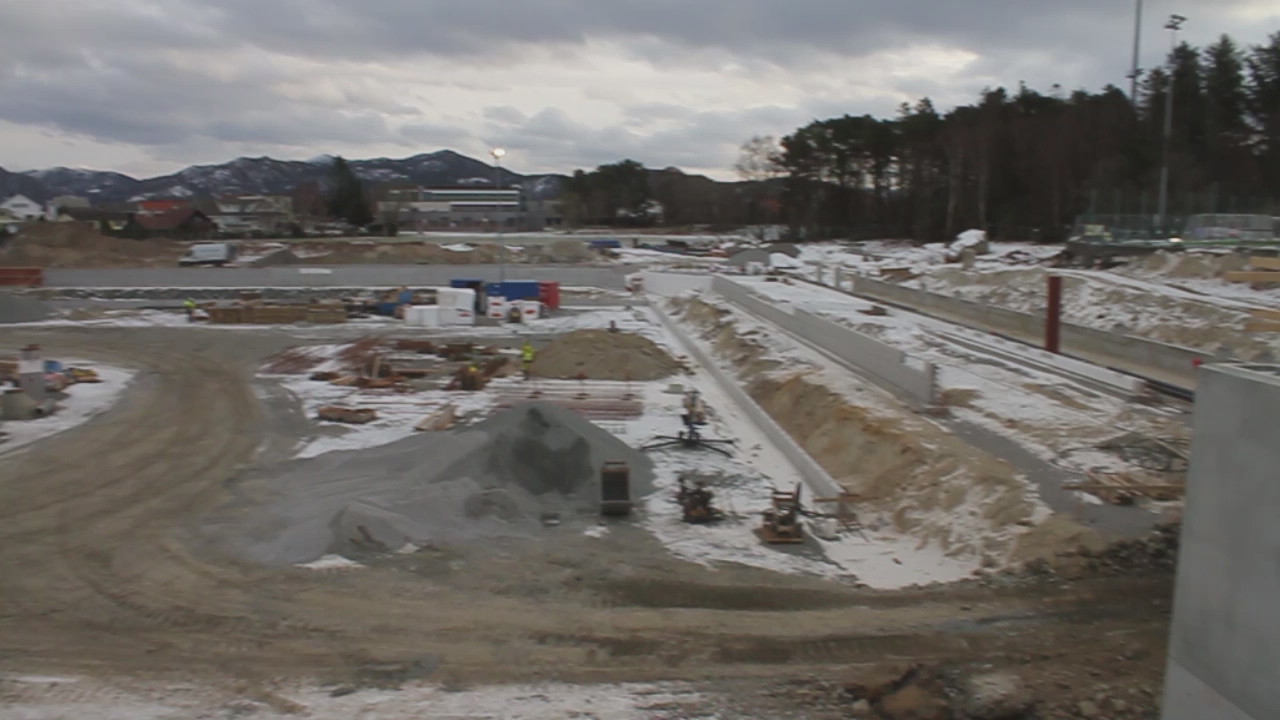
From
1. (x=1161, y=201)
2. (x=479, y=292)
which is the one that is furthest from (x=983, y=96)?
(x=479, y=292)

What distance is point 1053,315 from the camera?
906 inches

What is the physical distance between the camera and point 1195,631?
18.0 ft

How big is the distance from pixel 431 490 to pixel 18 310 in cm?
3030

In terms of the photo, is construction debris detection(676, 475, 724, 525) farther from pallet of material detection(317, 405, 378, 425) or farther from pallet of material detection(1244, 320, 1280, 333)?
pallet of material detection(1244, 320, 1280, 333)

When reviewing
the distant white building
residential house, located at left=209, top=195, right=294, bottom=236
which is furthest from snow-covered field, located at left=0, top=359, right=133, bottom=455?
the distant white building

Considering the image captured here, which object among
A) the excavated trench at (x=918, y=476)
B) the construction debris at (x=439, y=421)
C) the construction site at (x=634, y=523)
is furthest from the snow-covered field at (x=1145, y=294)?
the construction debris at (x=439, y=421)

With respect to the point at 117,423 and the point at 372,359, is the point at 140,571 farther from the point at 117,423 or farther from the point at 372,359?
the point at 372,359

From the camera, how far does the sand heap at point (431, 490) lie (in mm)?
11352

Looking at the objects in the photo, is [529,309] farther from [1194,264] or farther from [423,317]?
[1194,264]

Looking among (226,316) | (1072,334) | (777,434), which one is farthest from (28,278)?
(1072,334)

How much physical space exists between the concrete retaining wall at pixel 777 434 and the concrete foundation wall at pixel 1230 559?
8084 millimetres

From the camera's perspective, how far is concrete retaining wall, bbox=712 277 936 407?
57.1ft

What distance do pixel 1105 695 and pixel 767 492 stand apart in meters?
7.07

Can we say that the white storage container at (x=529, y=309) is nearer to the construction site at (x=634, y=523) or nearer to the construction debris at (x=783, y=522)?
the construction site at (x=634, y=523)
